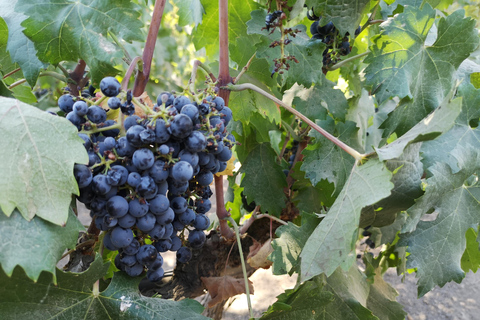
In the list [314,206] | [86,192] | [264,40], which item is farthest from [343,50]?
[86,192]

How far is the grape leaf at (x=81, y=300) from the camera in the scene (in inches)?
26.5

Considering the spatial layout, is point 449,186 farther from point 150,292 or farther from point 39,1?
point 39,1

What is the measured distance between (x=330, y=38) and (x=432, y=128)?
20.8 inches

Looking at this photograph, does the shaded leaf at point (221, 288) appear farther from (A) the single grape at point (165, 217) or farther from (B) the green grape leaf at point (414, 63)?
(B) the green grape leaf at point (414, 63)

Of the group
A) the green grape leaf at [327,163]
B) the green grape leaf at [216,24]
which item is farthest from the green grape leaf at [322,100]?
the green grape leaf at [216,24]

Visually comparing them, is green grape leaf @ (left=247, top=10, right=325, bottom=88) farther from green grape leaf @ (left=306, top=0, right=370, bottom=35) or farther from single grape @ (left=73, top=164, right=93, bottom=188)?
single grape @ (left=73, top=164, right=93, bottom=188)

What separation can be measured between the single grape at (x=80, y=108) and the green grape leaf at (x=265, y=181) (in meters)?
0.72

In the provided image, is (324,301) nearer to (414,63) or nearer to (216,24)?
(414,63)

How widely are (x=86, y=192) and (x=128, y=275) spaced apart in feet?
0.74

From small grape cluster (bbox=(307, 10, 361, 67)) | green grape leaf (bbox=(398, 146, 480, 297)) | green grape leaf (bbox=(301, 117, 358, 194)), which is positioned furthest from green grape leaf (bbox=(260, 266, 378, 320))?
small grape cluster (bbox=(307, 10, 361, 67))

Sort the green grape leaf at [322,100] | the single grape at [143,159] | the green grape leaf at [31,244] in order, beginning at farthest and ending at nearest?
the green grape leaf at [322,100] → the single grape at [143,159] → the green grape leaf at [31,244]

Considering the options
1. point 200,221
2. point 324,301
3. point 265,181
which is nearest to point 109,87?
point 200,221

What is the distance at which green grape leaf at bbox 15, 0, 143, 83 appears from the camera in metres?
0.82

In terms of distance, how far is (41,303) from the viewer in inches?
27.4
